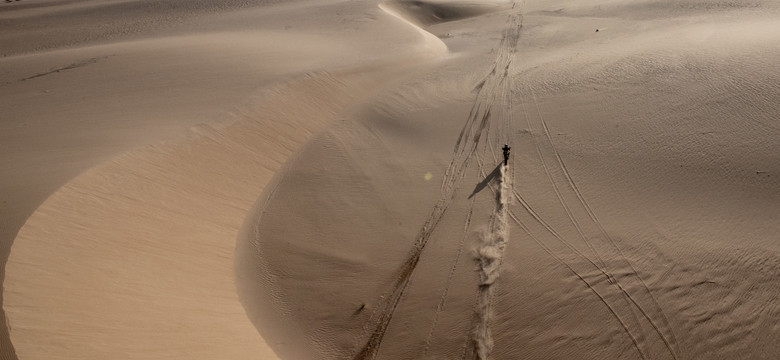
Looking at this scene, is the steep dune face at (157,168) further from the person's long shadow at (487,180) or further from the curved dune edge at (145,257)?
the person's long shadow at (487,180)

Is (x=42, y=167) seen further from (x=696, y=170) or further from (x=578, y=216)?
(x=696, y=170)

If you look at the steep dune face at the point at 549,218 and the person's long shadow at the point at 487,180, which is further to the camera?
the person's long shadow at the point at 487,180

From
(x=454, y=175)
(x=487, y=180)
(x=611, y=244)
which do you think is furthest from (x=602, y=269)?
(x=454, y=175)

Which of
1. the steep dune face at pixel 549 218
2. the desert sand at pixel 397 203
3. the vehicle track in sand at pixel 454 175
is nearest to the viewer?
the desert sand at pixel 397 203

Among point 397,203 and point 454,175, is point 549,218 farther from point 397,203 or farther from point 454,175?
point 397,203

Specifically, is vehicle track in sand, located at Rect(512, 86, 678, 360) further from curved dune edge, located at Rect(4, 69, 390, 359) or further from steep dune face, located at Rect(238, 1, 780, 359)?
curved dune edge, located at Rect(4, 69, 390, 359)

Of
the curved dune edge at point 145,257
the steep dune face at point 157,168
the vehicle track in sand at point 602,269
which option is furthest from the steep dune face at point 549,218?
the steep dune face at point 157,168

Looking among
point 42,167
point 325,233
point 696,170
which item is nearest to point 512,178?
point 696,170
